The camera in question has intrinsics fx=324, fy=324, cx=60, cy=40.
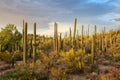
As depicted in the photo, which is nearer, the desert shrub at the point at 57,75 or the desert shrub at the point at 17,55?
the desert shrub at the point at 57,75

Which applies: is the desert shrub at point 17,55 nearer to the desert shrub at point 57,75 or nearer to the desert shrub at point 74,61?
the desert shrub at point 74,61

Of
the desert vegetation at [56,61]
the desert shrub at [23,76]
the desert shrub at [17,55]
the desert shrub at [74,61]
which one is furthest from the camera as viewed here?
the desert shrub at [17,55]

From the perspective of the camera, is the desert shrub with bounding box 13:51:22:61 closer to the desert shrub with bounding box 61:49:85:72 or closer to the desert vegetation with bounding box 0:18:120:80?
the desert vegetation with bounding box 0:18:120:80

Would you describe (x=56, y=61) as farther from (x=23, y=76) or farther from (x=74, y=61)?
(x=23, y=76)

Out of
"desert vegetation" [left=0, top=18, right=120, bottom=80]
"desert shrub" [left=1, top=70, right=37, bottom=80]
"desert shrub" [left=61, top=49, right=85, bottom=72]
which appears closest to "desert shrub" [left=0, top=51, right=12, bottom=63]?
"desert vegetation" [left=0, top=18, right=120, bottom=80]

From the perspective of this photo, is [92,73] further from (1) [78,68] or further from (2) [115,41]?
(2) [115,41]

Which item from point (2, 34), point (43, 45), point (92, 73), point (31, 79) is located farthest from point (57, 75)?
point (43, 45)

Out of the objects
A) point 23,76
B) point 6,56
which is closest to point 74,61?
point 23,76

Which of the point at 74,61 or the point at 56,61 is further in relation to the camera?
the point at 56,61

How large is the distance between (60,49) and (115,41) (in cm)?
1582

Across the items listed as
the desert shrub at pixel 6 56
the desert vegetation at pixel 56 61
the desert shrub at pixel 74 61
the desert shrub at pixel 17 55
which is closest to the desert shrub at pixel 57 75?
the desert vegetation at pixel 56 61

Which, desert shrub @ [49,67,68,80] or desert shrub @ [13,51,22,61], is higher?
desert shrub @ [13,51,22,61]

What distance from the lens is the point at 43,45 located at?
53312 mm

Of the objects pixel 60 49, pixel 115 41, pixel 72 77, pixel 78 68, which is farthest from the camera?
pixel 115 41
